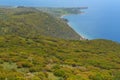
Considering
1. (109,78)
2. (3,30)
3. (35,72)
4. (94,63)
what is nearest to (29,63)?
(35,72)

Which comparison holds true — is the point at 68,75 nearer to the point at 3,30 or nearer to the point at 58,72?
the point at 58,72

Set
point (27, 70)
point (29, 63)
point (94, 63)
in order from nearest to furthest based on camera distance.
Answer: point (27, 70), point (29, 63), point (94, 63)

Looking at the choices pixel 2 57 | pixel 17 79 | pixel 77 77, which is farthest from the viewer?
pixel 2 57

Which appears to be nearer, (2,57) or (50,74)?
(50,74)

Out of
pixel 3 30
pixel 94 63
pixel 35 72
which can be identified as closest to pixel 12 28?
pixel 3 30

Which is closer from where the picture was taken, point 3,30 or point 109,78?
point 109,78

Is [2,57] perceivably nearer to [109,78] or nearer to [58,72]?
[58,72]

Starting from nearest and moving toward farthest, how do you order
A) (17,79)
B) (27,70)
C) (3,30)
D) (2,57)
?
(17,79) → (27,70) → (2,57) → (3,30)

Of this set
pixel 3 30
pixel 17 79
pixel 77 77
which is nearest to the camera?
pixel 17 79
